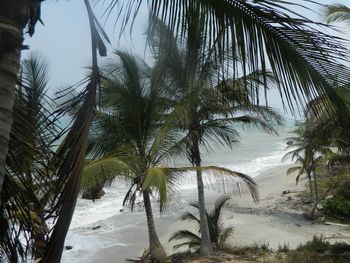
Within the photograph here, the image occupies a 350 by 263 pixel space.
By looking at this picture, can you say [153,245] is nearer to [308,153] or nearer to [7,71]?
[308,153]

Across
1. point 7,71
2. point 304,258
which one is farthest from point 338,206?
point 7,71

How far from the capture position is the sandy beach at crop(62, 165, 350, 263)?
550 inches

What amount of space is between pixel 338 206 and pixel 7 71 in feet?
57.2

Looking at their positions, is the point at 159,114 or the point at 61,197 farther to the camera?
the point at 159,114

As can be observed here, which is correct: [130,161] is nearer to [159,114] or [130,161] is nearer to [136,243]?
[159,114]

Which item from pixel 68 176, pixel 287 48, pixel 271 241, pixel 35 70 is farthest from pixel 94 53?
pixel 271 241

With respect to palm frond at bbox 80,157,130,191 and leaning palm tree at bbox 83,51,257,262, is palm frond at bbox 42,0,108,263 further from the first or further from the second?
leaning palm tree at bbox 83,51,257,262

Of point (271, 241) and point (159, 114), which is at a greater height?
point (159, 114)

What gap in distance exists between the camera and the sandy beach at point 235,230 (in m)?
14.0

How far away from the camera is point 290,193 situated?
23031 mm

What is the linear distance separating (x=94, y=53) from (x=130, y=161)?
642 cm

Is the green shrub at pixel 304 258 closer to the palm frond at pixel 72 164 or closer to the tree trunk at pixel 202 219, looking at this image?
the tree trunk at pixel 202 219

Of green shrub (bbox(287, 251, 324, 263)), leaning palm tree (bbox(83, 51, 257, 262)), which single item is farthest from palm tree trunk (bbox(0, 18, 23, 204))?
leaning palm tree (bbox(83, 51, 257, 262))

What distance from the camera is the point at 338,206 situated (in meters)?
17.2
